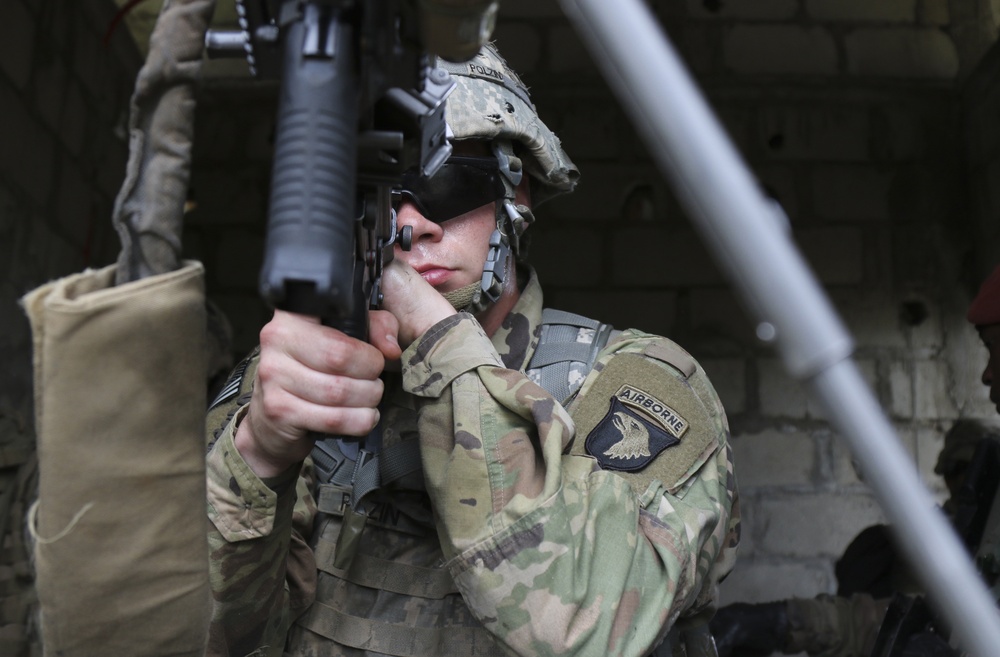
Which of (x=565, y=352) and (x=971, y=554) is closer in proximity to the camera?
(x=565, y=352)

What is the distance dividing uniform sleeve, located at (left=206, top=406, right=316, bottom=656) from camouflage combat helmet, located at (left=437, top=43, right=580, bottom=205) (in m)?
0.53

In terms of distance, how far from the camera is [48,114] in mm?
2574

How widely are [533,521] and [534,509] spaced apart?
0.04 ft

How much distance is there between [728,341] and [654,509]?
244 centimetres

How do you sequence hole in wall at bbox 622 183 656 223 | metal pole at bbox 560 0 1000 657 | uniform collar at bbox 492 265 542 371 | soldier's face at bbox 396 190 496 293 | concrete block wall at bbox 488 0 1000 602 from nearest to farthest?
metal pole at bbox 560 0 1000 657 < soldier's face at bbox 396 190 496 293 < uniform collar at bbox 492 265 542 371 < concrete block wall at bbox 488 0 1000 602 < hole in wall at bbox 622 183 656 223

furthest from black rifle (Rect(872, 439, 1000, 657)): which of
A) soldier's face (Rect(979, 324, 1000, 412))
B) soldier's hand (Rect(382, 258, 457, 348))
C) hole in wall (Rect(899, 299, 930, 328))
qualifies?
soldier's hand (Rect(382, 258, 457, 348))

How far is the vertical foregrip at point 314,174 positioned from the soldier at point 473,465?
0.28 m

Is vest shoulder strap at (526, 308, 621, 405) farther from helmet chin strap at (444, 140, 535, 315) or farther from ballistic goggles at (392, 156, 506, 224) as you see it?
ballistic goggles at (392, 156, 506, 224)

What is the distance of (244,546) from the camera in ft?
3.33

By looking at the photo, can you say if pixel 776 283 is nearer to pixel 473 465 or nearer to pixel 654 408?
pixel 473 465

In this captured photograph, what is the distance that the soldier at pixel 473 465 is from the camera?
3.06ft

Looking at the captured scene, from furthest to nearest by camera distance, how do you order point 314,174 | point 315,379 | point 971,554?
1. point 971,554
2. point 315,379
3. point 314,174

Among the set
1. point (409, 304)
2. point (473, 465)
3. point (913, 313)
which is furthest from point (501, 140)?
point (913, 313)

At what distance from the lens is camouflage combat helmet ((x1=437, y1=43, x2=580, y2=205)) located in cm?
134
